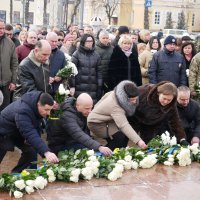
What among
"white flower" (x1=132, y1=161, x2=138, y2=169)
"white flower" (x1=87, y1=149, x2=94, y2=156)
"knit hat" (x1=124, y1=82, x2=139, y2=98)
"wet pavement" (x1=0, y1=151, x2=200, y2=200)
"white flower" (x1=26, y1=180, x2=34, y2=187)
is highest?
"knit hat" (x1=124, y1=82, x2=139, y2=98)

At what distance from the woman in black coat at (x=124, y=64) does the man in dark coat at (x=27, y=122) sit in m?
2.92

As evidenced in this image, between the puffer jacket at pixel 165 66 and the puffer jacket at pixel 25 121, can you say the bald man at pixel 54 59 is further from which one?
the puffer jacket at pixel 25 121

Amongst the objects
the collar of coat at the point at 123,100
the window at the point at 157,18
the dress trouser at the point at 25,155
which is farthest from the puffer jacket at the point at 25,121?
the window at the point at 157,18

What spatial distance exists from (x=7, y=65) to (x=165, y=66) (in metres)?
2.64

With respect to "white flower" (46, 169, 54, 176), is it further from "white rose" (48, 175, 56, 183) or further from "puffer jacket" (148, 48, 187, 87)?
"puffer jacket" (148, 48, 187, 87)

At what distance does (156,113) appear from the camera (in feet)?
22.8

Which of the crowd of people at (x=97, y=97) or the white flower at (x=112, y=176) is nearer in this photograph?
the white flower at (x=112, y=176)

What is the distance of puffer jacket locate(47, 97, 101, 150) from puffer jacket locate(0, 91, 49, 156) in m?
0.49

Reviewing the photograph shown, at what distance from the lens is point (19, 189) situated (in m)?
4.76

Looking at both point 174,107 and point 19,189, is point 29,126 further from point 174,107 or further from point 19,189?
point 174,107

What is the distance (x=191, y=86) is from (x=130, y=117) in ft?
6.67

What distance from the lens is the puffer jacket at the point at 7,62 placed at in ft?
26.3

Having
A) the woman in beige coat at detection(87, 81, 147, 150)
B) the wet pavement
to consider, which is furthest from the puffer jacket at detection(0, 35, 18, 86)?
the wet pavement

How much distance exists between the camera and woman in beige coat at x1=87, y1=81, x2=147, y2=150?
6.40 m
